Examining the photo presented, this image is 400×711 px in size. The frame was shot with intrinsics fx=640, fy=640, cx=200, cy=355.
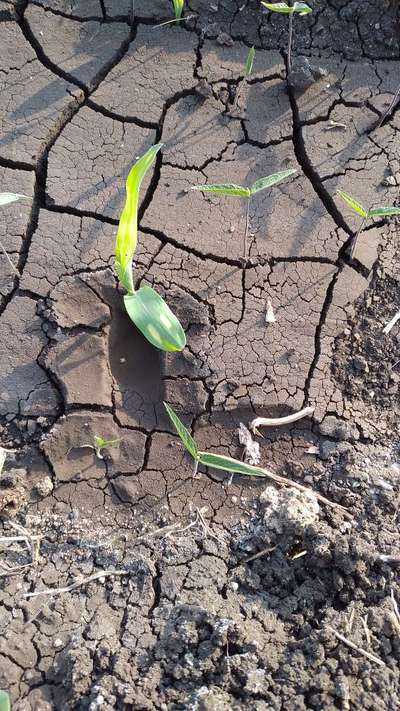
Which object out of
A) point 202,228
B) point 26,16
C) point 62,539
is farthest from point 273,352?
point 26,16

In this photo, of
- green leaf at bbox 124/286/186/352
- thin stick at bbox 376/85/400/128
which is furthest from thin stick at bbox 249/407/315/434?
thin stick at bbox 376/85/400/128

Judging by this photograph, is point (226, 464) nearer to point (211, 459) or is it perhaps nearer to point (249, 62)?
point (211, 459)

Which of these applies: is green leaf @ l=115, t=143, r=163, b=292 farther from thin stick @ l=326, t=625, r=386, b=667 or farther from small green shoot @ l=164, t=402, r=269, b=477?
thin stick @ l=326, t=625, r=386, b=667

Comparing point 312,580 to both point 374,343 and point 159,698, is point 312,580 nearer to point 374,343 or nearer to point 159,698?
point 159,698

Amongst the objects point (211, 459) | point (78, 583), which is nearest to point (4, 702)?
point (78, 583)

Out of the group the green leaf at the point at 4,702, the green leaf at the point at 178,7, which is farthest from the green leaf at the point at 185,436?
the green leaf at the point at 178,7
